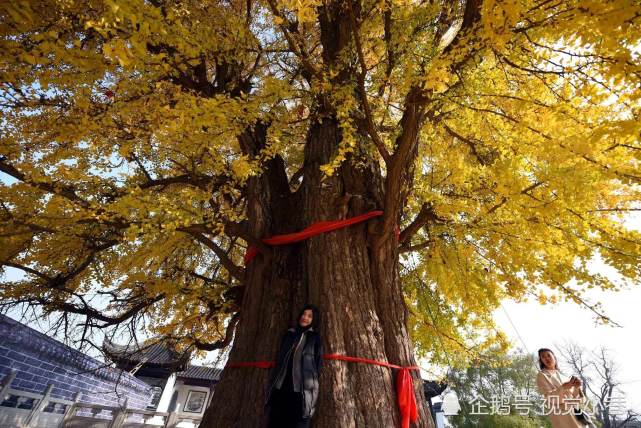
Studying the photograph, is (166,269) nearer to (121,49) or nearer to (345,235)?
(345,235)

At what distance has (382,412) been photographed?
97.3 inches

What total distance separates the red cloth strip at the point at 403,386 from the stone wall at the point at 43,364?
294cm

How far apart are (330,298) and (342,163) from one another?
1.62m

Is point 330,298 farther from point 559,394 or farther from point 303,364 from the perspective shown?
point 559,394

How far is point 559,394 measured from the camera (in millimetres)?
2854

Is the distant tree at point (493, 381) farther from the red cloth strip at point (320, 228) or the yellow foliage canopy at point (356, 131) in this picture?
the red cloth strip at point (320, 228)

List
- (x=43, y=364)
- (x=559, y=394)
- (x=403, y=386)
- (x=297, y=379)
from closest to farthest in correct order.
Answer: (x=297, y=379) → (x=403, y=386) → (x=559, y=394) → (x=43, y=364)

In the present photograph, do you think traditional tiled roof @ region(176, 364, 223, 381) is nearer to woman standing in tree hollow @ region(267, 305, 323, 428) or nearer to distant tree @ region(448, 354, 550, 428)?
distant tree @ region(448, 354, 550, 428)

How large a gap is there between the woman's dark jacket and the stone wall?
263 cm

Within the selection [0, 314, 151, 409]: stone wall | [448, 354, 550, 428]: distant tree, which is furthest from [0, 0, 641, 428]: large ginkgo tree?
[448, 354, 550, 428]: distant tree

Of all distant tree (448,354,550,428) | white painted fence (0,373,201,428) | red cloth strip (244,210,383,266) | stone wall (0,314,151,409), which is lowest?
white painted fence (0,373,201,428)

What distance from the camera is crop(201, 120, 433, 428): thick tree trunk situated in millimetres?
2562

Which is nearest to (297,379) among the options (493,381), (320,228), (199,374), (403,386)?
(403,386)

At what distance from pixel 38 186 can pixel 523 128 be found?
4501mm
